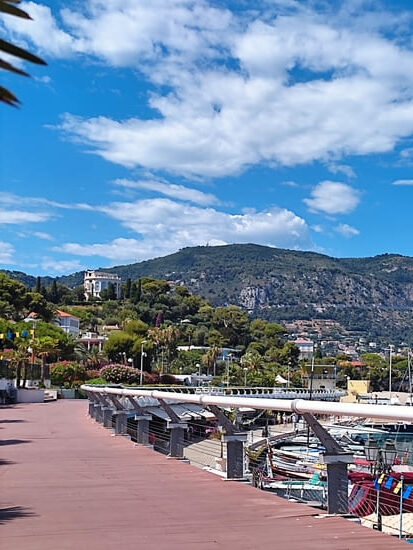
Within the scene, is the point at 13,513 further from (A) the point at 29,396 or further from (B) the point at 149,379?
(B) the point at 149,379

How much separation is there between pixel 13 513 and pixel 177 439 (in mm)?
4442

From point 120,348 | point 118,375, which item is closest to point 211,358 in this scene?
point 120,348

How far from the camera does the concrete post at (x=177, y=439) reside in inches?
402

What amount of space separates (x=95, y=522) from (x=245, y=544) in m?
1.48

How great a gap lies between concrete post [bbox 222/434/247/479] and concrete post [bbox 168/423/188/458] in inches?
66.9

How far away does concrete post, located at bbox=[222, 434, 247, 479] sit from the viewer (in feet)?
26.0

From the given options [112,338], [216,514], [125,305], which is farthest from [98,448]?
[125,305]

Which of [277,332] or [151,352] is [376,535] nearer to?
[151,352]

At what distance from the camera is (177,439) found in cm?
1070

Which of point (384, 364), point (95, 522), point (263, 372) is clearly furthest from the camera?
point (384, 364)

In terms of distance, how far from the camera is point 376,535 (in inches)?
215

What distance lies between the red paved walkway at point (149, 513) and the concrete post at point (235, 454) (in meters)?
0.19

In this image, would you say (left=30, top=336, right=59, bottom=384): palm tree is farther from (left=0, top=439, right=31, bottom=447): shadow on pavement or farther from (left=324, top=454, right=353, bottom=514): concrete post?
(left=324, top=454, right=353, bottom=514): concrete post

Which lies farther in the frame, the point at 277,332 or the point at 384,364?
the point at 277,332
